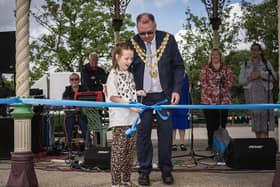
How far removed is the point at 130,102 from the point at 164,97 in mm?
694

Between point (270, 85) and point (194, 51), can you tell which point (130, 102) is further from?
point (194, 51)

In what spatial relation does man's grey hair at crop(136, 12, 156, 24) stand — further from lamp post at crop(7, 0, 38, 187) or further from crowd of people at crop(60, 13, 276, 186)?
lamp post at crop(7, 0, 38, 187)

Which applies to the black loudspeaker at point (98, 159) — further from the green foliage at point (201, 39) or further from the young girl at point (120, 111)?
the green foliage at point (201, 39)

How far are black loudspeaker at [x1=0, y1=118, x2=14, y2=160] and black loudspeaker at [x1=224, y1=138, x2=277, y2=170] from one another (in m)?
3.36

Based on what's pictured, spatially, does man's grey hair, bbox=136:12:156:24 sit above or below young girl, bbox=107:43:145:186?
above

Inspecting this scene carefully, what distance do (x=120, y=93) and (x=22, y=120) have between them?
1129 mm

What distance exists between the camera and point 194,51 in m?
28.5

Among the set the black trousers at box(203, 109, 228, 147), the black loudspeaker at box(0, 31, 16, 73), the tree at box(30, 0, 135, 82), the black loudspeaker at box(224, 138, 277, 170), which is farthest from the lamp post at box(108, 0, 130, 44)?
the tree at box(30, 0, 135, 82)

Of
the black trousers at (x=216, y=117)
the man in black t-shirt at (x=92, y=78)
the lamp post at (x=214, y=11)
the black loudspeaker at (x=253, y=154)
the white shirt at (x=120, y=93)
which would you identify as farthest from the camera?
the lamp post at (x=214, y=11)

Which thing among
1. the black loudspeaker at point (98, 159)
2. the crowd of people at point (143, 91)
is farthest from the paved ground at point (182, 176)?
the crowd of people at point (143, 91)

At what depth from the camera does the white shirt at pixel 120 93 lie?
416cm

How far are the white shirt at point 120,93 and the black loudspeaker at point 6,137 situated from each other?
10.7ft

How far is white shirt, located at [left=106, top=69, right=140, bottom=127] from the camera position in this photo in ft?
13.6

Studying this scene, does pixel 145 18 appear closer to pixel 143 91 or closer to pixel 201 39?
pixel 143 91
